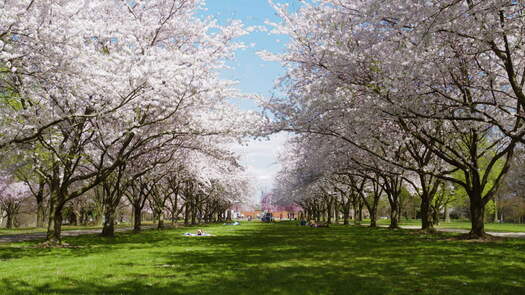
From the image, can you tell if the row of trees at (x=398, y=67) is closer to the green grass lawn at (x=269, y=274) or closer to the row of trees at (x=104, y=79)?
the row of trees at (x=104, y=79)

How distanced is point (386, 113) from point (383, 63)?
91.8 inches

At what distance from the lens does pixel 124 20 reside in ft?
56.9

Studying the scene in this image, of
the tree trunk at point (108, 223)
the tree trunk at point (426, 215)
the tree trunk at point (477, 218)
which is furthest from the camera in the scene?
the tree trunk at point (426, 215)

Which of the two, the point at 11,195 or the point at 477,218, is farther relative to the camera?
the point at 11,195

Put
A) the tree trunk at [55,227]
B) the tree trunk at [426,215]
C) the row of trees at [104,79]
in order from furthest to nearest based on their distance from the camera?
1. the tree trunk at [426,215]
2. the tree trunk at [55,227]
3. the row of trees at [104,79]

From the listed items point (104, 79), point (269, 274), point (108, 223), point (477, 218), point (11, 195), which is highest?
point (104, 79)

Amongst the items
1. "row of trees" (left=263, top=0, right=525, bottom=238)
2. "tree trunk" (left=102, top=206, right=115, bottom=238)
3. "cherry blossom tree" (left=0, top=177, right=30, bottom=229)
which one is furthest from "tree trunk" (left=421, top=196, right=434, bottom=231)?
"cherry blossom tree" (left=0, top=177, right=30, bottom=229)

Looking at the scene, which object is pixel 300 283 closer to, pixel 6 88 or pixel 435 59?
pixel 435 59

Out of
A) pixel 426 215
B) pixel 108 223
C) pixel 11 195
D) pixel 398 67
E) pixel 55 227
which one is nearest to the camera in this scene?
pixel 398 67

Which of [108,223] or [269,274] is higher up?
[269,274]

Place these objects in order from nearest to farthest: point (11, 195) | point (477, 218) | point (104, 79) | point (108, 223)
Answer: point (104, 79) → point (477, 218) → point (108, 223) → point (11, 195)

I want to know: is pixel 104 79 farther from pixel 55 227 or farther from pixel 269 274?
pixel 269 274

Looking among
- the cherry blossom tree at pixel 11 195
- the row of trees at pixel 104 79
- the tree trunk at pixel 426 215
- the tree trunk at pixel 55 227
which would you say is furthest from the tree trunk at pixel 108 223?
the cherry blossom tree at pixel 11 195

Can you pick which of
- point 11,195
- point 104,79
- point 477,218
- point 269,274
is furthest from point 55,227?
point 11,195
